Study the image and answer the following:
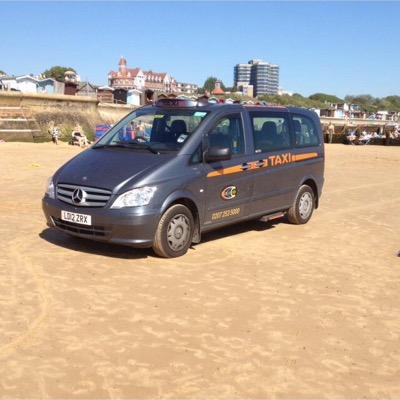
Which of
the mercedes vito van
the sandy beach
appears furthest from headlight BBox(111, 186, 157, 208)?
the sandy beach

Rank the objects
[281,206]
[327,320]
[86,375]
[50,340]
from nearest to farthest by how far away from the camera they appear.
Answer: [86,375] → [50,340] → [327,320] → [281,206]

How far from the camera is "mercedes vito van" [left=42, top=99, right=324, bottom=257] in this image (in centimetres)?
614

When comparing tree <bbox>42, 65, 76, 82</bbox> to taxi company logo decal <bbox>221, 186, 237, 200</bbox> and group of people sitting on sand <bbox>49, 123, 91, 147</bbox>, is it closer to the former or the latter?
group of people sitting on sand <bbox>49, 123, 91, 147</bbox>

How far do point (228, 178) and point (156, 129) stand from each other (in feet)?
3.73

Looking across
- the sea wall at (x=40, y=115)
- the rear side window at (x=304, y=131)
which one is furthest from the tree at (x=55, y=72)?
the rear side window at (x=304, y=131)

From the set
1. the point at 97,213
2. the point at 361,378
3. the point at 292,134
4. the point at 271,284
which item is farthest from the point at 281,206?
the point at 361,378

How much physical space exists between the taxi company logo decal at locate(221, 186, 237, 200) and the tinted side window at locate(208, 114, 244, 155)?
48cm

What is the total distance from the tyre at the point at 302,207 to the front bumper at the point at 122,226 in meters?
3.29

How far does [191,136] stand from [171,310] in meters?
2.61

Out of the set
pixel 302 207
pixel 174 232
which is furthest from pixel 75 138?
pixel 174 232

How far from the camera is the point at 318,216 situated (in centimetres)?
992

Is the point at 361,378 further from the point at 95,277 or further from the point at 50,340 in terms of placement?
the point at 95,277

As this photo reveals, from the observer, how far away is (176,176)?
21.1 feet

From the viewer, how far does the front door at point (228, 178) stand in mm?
6930
